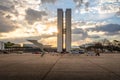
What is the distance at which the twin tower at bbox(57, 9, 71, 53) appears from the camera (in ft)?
616

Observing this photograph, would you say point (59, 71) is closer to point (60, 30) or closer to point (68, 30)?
point (60, 30)

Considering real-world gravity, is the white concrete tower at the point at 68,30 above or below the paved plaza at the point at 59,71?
above

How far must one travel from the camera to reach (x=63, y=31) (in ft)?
635

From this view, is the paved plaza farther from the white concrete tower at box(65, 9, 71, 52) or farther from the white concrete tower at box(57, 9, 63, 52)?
the white concrete tower at box(57, 9, 63, 52)

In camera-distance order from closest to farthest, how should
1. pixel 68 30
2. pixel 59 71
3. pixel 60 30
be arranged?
pixel 59 71, pixel 60 30, pixel 68 30

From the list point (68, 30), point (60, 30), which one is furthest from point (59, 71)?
point (68, 30)

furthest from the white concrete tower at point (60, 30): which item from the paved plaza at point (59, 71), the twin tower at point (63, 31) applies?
the paved plaza at point (59, 71)

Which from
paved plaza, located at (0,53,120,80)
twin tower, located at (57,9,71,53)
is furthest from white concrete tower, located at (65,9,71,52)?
paved plaza, located at (0,53,120,80)

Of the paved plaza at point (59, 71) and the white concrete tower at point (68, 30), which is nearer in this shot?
the paved plaza at point (59, 71)

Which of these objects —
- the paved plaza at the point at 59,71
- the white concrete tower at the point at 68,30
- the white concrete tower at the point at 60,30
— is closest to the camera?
the paved plaza at the point at 59,71

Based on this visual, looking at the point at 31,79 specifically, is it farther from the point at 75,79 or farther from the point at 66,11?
the point at 66,11

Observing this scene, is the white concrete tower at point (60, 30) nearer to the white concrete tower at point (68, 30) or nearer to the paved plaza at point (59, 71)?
the white concrete tower at point (68, 30)

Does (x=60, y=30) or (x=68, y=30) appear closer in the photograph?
(x=60, y=30)

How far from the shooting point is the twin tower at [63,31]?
187625 mm
